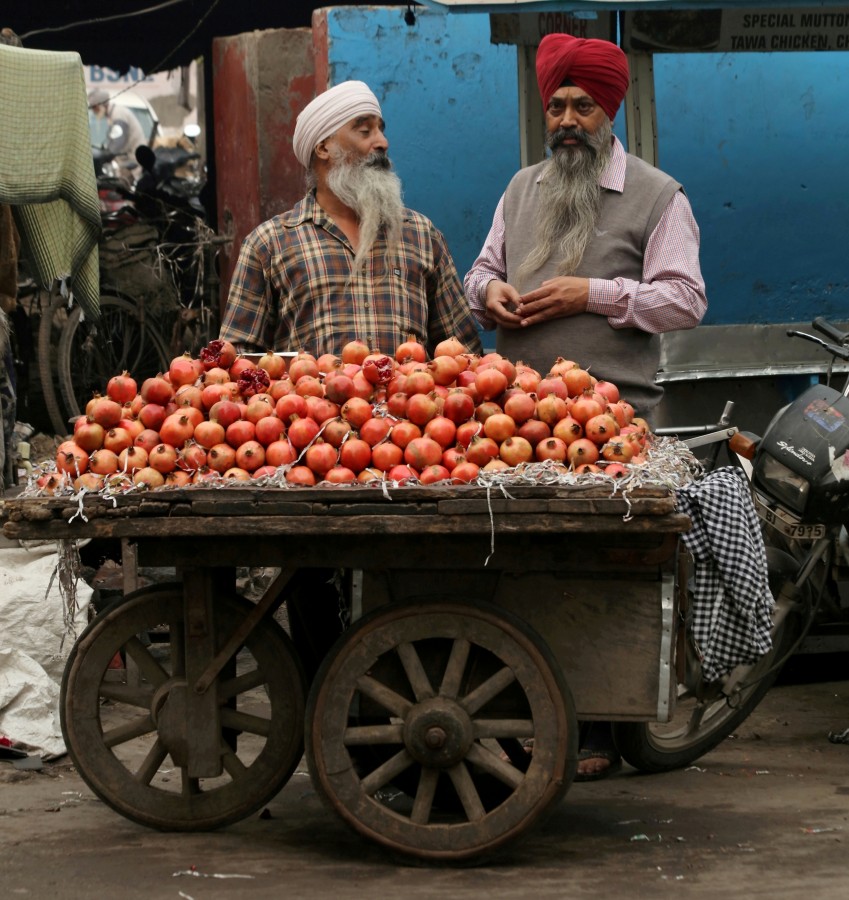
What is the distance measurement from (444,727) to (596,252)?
5.43 ft

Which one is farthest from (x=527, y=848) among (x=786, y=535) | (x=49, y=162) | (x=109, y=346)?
(x=109, y=346)

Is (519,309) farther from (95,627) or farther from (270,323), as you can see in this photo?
(95,627)

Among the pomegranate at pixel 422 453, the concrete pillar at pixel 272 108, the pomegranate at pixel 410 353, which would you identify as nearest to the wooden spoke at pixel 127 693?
the pomegranate at pixel 422 453

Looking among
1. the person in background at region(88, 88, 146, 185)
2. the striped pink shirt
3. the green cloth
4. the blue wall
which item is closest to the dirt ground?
the striped pink shirt

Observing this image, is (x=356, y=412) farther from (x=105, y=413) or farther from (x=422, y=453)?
(x=105, y=413)

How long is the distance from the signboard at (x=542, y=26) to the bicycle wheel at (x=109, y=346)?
3.93 m

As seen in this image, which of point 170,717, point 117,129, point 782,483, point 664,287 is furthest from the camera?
point 117,129

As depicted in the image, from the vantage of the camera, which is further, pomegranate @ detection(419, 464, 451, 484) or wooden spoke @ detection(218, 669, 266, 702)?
wooden spoke @ detection(218, 669, 266, 702)

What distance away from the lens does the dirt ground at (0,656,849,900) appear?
3.58m

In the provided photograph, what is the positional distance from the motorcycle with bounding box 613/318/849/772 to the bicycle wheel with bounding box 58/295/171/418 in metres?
5.33

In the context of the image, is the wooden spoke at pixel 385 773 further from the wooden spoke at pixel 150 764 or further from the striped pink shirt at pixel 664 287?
the striped pink shirt at pixel 664 287

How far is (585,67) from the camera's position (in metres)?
4.52

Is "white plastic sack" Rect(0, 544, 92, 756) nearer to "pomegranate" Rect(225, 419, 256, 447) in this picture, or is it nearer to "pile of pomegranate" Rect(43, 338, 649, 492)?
"pile of pomegranate" Rect(43, 338, 649, 492)


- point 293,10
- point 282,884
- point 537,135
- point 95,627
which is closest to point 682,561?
point 282,884
